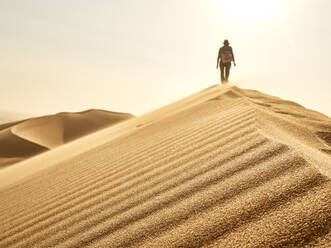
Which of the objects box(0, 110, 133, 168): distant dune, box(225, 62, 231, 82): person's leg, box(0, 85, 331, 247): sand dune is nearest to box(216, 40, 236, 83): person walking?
box(225, 62, 231, 82): person's leg

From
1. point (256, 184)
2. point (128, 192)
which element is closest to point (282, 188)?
point (256, 184)

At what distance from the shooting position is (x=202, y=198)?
140 centimetres

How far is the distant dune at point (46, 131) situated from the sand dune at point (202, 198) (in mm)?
9161

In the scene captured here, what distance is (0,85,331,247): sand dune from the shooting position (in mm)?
1050

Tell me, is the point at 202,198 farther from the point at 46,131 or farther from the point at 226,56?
the point at 46,131

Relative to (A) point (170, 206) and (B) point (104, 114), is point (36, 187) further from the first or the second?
(B) point (104, 114)

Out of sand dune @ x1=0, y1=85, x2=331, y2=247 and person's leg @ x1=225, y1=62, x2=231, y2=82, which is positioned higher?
person's leg @ x1=225, y1=62, x2=231, y2=82

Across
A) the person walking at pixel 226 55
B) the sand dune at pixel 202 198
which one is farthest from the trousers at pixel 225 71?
the sand dune at pixel 202 198

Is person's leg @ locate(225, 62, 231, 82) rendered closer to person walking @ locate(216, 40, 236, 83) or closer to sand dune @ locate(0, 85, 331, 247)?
person walking @ locate(216, 40, 236, 83)

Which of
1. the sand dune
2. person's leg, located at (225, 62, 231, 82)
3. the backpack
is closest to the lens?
the sand dune

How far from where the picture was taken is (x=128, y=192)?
185 cm

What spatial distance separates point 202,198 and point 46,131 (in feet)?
49.6

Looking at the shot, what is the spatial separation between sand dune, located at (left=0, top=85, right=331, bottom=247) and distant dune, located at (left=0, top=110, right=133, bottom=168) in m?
9.16

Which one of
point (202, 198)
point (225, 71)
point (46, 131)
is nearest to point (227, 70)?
point (225, 71)
